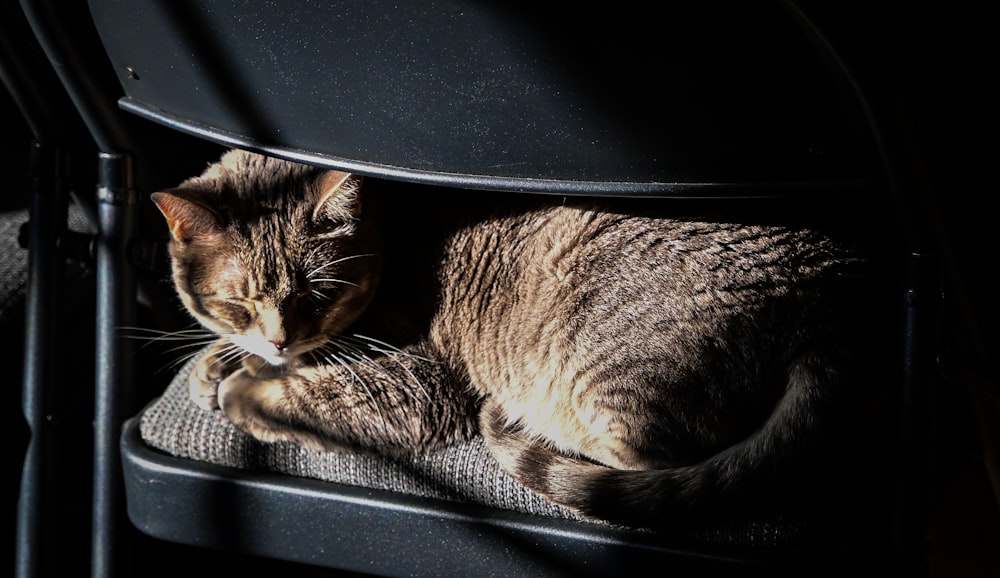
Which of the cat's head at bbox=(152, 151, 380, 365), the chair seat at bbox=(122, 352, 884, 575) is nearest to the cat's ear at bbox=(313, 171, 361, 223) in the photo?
the cat's head at bbox=(152, 151, 380, 365)

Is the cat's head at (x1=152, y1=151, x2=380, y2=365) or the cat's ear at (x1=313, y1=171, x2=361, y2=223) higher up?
the cat's ear at (x1=313, y1=171, x2=361, y2=223)

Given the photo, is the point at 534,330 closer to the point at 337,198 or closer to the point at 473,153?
the point at 337,198

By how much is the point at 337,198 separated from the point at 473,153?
382 mm

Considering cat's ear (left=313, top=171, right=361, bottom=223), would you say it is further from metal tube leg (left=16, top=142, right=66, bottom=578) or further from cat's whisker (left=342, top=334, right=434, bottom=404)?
metal tube leg (left=16, top=142, right=66, bottom=578)

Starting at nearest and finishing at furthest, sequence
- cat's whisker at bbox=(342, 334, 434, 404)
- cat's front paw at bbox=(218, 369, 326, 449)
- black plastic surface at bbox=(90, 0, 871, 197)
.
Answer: black plastic surface at bbox=(90, 0, 871, 197)
cat's front paw at bbox=(218, 369, 326, 449)
cat's whisker at bbox=(342, 334, 434, 404)

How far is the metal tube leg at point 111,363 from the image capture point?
977 millimetres

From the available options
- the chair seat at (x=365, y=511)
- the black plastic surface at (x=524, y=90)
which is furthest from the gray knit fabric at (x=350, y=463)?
the black plastic surface at (x=524, y=90)

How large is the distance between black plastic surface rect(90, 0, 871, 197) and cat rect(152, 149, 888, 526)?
0.28 m

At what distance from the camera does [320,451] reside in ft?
3.09

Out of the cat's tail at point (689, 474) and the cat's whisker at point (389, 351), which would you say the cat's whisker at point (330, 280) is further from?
the cat's tail at point (689, 474)

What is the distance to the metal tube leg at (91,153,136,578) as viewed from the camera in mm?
977

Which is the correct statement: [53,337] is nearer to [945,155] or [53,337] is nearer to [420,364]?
[420,364]

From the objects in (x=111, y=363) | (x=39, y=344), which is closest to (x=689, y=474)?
(x=111, y=363)

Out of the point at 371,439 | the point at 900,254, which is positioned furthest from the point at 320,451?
the point at 900,254
